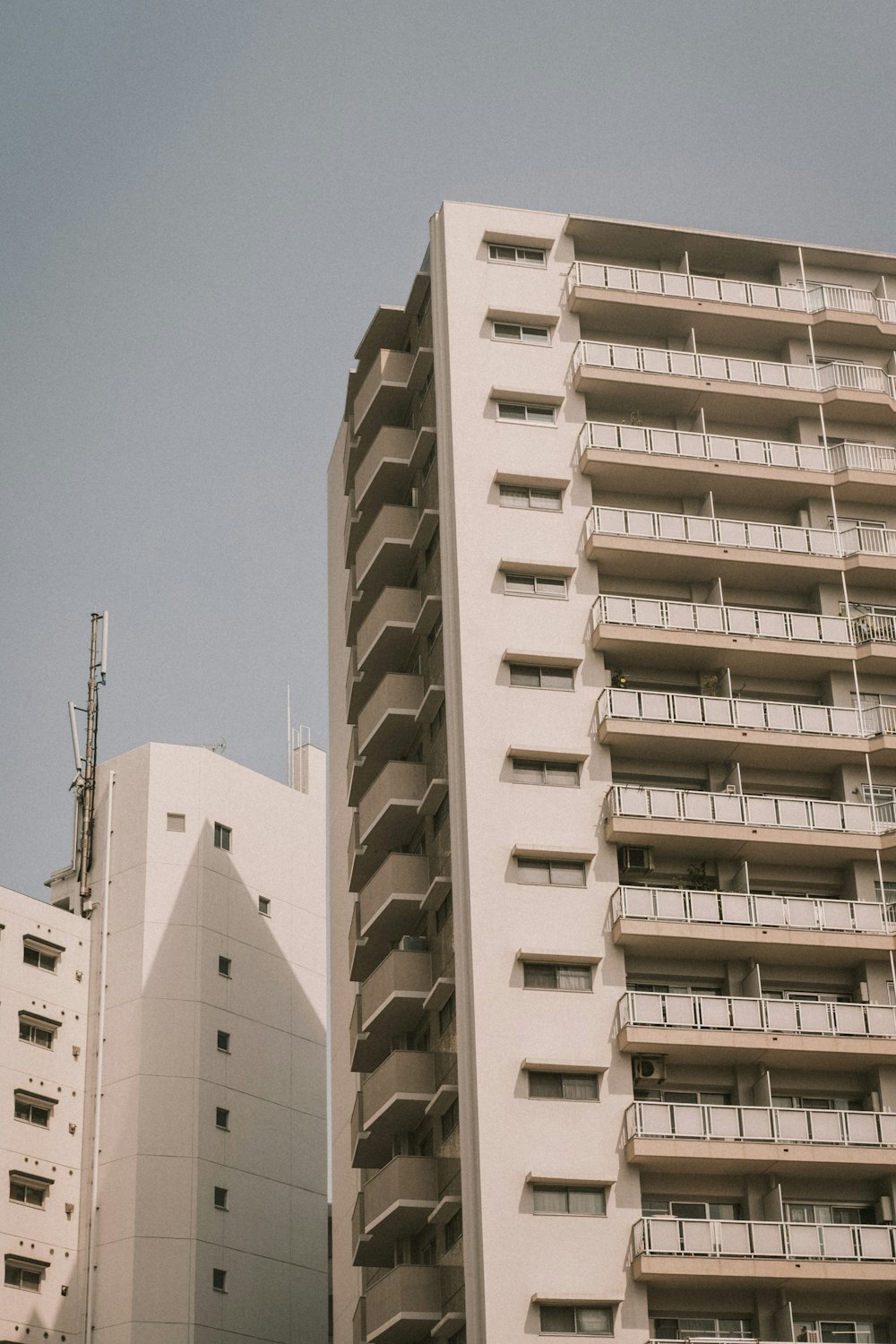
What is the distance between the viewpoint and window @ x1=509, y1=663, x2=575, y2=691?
171ft

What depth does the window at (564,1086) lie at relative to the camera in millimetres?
46938

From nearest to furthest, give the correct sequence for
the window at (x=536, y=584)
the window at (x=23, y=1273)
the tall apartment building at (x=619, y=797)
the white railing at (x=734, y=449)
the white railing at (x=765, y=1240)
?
the white railing at (x=765, y=1240), the tall apartment building at (x=619, y=797), the window at (x=536, y=584), the white railing at (x=734, y=449), the window at (x=23, y=1273)

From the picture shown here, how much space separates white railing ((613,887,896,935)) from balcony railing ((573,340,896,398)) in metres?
15.8

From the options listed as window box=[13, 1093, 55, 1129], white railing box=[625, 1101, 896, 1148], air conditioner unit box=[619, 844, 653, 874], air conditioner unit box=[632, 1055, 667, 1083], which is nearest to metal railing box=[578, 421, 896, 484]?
air conditioner unit box=[619, 844, 653, 874]

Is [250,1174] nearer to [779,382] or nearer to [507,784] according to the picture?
[507,784]

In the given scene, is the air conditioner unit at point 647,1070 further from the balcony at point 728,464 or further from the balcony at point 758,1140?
the balcony at point 728,464

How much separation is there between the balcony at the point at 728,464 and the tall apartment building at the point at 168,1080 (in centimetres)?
3163

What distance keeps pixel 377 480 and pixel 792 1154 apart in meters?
24.6

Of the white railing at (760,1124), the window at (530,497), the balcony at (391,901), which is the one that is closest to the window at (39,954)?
the balcony at (391,901)

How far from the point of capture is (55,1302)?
239 feet

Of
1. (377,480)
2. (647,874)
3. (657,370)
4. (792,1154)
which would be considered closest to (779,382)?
(657,370)

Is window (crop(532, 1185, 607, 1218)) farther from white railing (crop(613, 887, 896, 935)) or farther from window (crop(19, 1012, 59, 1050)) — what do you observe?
window (crop(19, 1012, 59, 1050))

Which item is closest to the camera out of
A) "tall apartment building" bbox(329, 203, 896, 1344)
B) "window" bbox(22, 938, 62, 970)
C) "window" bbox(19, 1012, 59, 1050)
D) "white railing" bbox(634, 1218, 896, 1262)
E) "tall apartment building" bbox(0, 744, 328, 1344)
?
"white railing" bbox(634, 1218, 896, 1262)

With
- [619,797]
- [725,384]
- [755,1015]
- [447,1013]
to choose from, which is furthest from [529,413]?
[755,1015]
